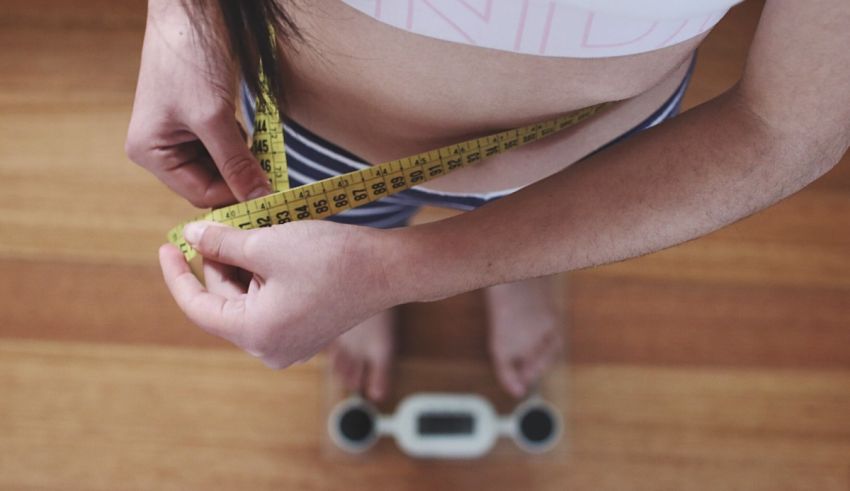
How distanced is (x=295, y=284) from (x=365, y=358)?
0.88 m

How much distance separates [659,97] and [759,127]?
0.19 metres

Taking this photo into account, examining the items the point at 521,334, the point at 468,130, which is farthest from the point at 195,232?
the point at 521,334

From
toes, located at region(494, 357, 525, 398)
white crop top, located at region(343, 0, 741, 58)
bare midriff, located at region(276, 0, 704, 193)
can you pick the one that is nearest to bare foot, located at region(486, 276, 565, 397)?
toes, located at region(494, 357, 525, 398)

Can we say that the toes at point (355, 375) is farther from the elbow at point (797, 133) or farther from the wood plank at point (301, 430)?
the elbow at point (797, 133)

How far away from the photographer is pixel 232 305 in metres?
0.80

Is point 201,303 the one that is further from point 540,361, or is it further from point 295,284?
point 540,361

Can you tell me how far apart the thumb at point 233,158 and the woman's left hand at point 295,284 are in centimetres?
7

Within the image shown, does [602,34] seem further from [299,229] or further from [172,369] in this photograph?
[172,369]

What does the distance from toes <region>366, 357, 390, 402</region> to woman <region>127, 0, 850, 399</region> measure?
2.37ft

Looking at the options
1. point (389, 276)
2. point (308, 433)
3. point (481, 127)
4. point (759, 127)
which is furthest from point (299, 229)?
point (308, 433)

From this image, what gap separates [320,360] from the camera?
64.8 inches

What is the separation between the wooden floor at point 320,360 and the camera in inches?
62.7

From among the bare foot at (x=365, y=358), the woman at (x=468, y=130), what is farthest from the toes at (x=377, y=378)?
the woman at (x=468, y=130)

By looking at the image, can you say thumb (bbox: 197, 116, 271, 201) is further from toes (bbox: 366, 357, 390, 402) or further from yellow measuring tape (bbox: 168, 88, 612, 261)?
toes (bbox: 366, 357, 390, 402)
